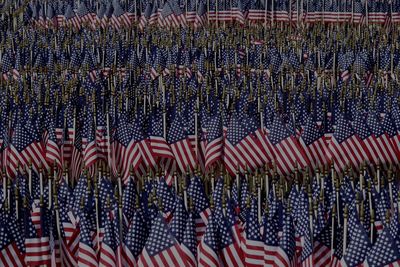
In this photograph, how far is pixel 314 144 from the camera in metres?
18.5

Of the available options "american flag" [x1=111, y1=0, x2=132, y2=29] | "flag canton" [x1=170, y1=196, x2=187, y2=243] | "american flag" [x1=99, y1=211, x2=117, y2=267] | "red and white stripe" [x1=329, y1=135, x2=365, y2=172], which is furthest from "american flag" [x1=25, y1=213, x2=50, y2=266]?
"american flag" [x1=111, y1=0, x2=132, y2=29]

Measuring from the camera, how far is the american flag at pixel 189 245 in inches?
463

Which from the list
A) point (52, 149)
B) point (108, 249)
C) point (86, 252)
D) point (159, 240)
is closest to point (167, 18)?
point (52, 149)

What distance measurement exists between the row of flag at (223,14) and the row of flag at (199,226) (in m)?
23.4

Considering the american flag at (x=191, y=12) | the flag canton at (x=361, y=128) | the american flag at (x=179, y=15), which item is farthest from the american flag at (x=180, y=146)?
the american flag at (x=191, y=12)

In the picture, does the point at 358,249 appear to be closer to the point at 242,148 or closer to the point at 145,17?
the point at 242,148

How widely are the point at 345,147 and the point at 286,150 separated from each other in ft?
4.30

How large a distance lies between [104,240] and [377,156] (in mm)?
8110

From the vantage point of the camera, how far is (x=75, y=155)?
19.0 metres

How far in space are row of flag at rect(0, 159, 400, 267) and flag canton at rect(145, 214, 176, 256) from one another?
14 mm

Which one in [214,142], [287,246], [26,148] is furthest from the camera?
[26,148]

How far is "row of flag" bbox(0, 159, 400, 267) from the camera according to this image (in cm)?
1159

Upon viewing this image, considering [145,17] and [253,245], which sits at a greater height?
[145,17]

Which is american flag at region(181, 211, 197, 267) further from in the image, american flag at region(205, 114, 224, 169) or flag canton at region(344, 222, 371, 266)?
american flag at region(205, 114, 224, 169)
